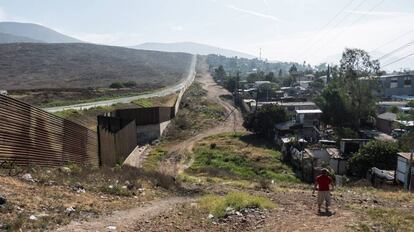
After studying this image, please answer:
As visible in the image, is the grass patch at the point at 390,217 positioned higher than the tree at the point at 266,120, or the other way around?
the grass patch at the point at 390,217

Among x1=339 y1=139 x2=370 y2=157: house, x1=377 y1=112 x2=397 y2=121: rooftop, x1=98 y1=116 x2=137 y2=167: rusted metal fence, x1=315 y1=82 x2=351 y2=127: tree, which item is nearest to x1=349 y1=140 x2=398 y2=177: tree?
x1=339 y1=139 x2=370 y2=157: house

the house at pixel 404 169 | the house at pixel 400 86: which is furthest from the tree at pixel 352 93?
the house at pixel 400 86

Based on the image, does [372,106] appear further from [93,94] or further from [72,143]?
[72,143]

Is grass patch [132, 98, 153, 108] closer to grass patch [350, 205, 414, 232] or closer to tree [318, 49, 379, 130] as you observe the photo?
tree [318, 49, 379, 130]

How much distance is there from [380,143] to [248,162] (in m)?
14.9

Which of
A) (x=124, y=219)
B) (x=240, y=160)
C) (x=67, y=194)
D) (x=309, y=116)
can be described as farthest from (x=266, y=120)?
(x=124, y=219)

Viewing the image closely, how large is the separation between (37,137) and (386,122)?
61.2m

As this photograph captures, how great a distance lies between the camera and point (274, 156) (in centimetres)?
5250

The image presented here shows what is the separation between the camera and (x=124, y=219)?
1211 centimetres

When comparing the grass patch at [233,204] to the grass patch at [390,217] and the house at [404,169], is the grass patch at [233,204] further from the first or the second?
the house at [404,169]

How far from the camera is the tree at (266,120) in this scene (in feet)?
211

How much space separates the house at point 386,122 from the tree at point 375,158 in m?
26.2

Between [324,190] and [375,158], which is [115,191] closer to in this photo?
[324,190]

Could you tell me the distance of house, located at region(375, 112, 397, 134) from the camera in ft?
216
